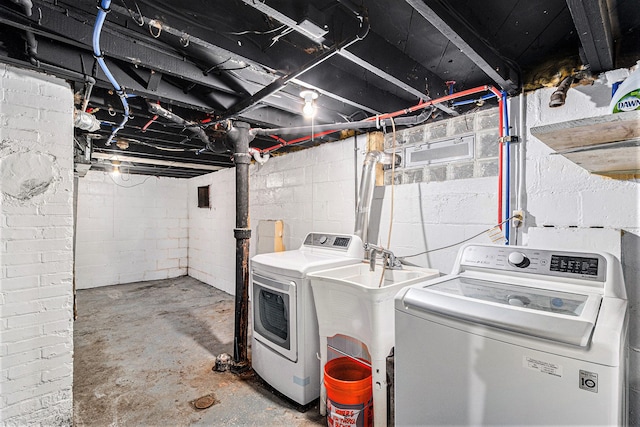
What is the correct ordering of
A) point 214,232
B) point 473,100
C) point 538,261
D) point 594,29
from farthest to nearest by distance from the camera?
point 214,232 < point 473,100 < point 538,261 < point 594,29

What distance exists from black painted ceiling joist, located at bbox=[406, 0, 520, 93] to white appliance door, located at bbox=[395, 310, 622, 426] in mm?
1191

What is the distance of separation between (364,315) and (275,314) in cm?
84

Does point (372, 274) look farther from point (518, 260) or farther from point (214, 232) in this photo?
point (214, 232)

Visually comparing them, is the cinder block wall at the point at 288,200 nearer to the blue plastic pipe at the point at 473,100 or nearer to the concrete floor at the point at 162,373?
the blue plastic pipe at the point at 473,100

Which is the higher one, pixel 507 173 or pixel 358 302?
pixel 507 173

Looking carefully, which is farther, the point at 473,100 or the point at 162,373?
the point at 162,373

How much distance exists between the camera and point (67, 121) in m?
1.91

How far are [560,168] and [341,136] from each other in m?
1.82

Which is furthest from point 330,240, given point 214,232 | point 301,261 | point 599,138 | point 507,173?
point 214,232

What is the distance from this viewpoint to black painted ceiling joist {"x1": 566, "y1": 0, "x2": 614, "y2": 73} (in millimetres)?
→ 1121

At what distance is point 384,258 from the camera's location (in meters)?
2.16

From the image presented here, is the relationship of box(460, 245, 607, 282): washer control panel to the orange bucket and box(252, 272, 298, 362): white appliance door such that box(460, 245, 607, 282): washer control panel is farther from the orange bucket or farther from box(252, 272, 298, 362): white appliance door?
box(252, 272, 298, 362): white appliance door

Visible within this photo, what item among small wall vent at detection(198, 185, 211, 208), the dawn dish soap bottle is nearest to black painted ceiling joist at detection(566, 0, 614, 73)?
the dawn dish soap bottle

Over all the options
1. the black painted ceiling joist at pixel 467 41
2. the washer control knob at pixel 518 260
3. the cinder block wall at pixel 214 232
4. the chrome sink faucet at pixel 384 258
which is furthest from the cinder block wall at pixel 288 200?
the washer control knob at pixel 518 260
